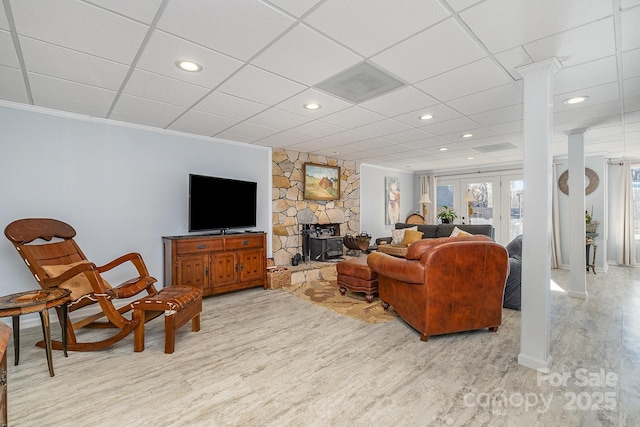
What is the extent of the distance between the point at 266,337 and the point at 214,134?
3.06 m

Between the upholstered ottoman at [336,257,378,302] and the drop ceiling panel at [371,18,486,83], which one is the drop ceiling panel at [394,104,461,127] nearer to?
the drop ceiling panel at [371,18,486,83]

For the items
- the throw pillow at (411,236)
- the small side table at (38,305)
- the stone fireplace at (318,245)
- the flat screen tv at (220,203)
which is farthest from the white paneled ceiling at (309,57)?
the throw pillow at (411,236)

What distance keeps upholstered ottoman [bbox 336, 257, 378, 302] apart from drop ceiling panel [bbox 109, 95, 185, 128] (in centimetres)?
296

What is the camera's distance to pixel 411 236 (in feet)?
20.5

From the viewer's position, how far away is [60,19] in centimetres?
178

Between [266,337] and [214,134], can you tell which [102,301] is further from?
[214,134]

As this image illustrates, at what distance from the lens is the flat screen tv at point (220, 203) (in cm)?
416

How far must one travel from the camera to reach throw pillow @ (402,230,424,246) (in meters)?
Answer: 6.18

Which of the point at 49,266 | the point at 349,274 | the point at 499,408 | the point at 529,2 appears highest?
the point at 529,2

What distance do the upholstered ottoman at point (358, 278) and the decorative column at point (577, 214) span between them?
3.00 m

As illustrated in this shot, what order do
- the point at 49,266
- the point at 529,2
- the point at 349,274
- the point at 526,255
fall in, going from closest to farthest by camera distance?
the point at 529,2 < the point at 526,255 < the point at 49,266 < the point at 349,274

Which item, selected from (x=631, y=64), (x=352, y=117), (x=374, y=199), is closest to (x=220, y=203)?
(x=352, y=117)

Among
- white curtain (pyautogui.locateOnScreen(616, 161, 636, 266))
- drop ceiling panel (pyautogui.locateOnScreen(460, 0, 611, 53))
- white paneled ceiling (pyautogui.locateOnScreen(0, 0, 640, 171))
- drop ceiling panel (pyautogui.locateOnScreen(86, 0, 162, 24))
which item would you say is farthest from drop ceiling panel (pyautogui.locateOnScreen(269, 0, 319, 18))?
white curtain (pyautogui.locateOnScreen(616, 161, 636, 266))

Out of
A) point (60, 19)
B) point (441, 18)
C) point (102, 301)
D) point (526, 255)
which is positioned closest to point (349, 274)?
point (526, 255)
